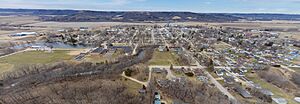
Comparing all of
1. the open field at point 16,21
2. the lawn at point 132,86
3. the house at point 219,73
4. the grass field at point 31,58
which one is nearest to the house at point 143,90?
the lawn at point 132,86

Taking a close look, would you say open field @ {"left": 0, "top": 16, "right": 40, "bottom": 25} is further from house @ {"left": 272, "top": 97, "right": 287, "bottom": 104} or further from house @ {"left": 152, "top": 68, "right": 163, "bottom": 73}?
house @ {"left": 272, "top": 97, "right": 287, "bottom": 104}

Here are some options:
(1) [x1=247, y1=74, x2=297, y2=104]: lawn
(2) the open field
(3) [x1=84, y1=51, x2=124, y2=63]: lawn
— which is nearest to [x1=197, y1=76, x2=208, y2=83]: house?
(1) [x1=247, y1=74, x2=297, y2=104]: lawn

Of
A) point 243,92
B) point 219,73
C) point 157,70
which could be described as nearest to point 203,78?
point 219,73

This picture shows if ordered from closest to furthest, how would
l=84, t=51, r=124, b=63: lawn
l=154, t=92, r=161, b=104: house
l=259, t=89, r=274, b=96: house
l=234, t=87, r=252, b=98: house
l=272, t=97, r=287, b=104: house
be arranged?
1. l=154, t=92, r=161, b=104: house
2. l=272, t=97, r=287, b=104: house
3. l=234, t=87, r=252, b=98: house
4. l=259, t=89, r=274, b=96: house
5. l=84, t=51, r=124, b=63: lawn

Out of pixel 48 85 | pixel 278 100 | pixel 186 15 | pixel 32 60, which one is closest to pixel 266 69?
pixel 278 100

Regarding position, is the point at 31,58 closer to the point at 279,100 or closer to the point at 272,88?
the point at 272,88

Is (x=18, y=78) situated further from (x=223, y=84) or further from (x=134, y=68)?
(x=223, y=84)
